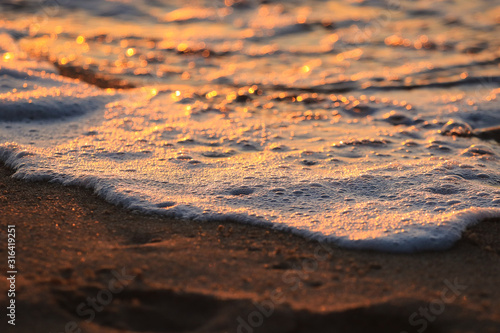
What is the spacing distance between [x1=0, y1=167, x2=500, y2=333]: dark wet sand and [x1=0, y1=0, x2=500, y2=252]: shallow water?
16 centimetres

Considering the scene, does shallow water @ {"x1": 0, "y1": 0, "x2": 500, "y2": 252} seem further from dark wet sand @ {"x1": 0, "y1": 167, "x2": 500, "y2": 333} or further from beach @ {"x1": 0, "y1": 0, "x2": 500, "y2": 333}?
dark wet sand @ {"x1": 0, "y1": 167, "x2": 500, "y2": 333}

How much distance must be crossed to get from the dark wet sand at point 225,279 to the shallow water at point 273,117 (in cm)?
16

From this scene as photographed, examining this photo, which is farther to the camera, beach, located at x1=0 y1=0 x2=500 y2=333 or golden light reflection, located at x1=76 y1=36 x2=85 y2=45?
golden light reflection, located at x1=76 y1=36 x2=85 y2=45

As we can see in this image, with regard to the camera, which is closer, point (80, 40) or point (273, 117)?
point (273, 117)

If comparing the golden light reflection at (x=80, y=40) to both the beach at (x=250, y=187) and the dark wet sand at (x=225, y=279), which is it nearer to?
the beach at (x=250, y=187)

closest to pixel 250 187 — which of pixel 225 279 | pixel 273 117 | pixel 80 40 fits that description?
pixel 225 279

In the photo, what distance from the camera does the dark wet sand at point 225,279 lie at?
205 cm

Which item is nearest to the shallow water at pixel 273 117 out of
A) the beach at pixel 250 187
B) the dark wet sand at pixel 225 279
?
the beach at pixel 250 187

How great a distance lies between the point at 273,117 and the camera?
14.7ft

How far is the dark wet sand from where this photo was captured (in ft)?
6.73

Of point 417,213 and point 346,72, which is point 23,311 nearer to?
point 417,213

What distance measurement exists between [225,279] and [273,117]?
2379mm

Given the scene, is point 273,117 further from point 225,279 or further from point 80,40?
point 80,40

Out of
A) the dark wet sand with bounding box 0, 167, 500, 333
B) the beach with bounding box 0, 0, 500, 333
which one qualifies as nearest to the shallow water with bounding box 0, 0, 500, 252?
the beach with bounding box 0, 0, 500, 333
